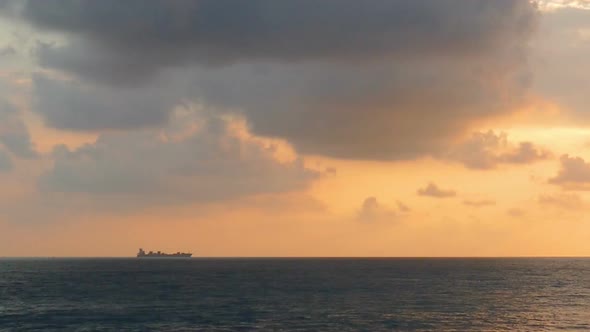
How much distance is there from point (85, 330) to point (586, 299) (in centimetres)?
10866

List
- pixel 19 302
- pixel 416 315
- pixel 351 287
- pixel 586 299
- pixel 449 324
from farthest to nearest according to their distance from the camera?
pixel 351 287
pixel 586 299
pixel 19 302
pixel 416 315
pixel 449 324

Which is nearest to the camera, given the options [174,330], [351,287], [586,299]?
[174,330]

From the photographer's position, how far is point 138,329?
94062mm

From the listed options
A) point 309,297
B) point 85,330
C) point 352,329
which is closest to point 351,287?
point 309,297

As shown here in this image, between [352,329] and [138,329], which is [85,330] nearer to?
[138,329]

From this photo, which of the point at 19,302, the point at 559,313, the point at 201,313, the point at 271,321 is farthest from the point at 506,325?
the point at 19,302

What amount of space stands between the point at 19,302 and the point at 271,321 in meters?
63.5

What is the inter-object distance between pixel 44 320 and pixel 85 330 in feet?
50.7

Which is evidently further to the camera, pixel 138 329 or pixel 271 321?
pixel 271 321

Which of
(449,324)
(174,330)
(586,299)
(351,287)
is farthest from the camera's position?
(351,287)

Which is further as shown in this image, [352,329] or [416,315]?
[416,315]

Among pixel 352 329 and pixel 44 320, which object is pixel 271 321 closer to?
pixel 352 329

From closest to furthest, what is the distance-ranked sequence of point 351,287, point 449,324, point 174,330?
1. point 174,330
2. point 449,324
3. point 351,287

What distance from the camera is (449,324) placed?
99.1 m
